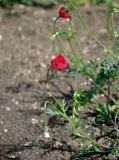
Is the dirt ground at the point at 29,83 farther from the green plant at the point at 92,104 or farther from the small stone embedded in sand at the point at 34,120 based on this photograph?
the green plant at the point at 92,104


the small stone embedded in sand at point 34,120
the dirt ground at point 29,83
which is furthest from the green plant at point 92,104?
the small stone embedded in sand at point 34,120

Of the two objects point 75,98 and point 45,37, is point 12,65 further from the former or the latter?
point 75,98

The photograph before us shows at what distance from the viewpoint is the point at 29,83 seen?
4465 mm

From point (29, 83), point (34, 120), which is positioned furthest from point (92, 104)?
point (29, 83)

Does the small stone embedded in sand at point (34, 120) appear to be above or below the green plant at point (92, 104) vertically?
below

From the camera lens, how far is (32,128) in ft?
12.1

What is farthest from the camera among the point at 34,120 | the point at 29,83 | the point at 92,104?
the point at 29,83

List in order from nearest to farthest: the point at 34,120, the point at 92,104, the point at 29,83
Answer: the point at 92,104, the point at 34,120, the point at 29,83

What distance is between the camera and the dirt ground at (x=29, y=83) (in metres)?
3.44

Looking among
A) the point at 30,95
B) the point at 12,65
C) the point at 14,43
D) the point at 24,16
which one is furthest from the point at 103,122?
the point at 24,16

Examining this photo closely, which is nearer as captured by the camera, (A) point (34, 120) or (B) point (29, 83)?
(A) point (34, 120)

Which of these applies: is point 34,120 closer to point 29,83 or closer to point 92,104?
point 92,104

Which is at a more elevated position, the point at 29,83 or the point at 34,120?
the point at 29,83

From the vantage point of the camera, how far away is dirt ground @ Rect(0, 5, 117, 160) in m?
3.44
